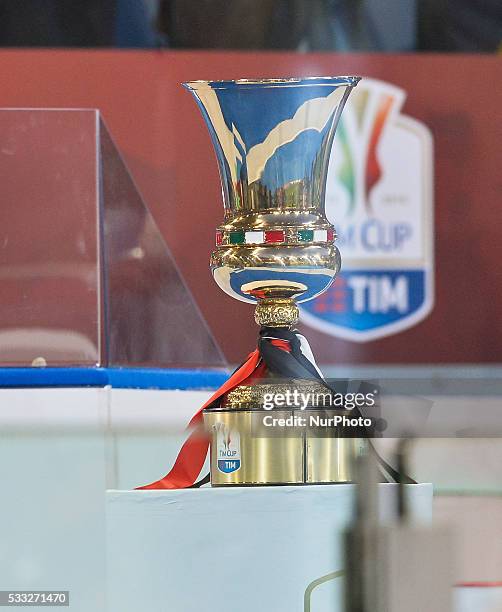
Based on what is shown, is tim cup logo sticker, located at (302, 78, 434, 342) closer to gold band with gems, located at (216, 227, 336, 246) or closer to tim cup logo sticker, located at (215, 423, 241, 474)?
gold band with gems, located at (216, 227, 336, 246)

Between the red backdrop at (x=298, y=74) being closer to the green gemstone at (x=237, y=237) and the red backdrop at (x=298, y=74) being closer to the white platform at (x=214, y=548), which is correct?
the green gemstone at (x=237, y=237)

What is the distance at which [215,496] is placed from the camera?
2.65 ft

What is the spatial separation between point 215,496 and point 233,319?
207 cm

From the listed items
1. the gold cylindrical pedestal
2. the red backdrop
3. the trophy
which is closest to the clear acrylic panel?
the trophy

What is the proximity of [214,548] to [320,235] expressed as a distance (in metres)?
0.30

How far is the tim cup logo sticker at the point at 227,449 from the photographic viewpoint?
0.83m

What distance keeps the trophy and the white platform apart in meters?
0.11

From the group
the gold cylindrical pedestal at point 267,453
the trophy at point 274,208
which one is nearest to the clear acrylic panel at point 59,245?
the trophy at point 274,208

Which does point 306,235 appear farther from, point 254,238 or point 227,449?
point 227,449

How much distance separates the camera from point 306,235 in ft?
3.16

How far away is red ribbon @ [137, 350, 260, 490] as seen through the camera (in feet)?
2.59

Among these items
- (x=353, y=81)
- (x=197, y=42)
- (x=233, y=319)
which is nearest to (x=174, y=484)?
(x=353, y=81)

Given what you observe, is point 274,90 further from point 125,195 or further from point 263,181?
point 125,195

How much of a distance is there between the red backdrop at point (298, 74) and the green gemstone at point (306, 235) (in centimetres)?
188
